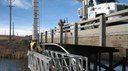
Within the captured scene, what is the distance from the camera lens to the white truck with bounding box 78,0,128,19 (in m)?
25.0

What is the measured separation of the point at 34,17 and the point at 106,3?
16017 millimetres

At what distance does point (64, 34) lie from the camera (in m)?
23.6

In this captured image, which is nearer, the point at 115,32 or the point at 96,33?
the point at 115,32

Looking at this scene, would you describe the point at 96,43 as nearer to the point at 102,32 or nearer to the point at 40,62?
the point at 102,32

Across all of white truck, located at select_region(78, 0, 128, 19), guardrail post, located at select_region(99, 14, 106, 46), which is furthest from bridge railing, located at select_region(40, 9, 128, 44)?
white truck, located at select_region(78, 0, 128, 19)

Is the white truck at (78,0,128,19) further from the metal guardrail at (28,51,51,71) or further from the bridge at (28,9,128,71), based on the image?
the metal guardrail at (28,51,51,71)

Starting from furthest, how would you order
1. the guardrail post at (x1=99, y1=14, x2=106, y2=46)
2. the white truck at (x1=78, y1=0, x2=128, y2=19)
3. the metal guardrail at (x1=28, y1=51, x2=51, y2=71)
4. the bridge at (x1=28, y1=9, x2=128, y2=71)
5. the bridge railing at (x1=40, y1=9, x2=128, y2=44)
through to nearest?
the white truck at (x1=78, y1=0, x2=128, y2=19) → the metal guardrail at (x1=28, y1=51, x2=51, y2=71) → the guardrail post at (x1=99, y1=14, x2=106, y2=46) → the bridge railing at (x1=40, y1=9, x2=128, y2=44) → the bridge at (x1=28, y1=9, x2=128, y2=71)

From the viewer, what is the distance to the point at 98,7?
→ 2612 cm

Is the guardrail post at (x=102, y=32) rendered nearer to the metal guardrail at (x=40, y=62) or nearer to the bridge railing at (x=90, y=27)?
the bridge railing at (x=90, y=27)

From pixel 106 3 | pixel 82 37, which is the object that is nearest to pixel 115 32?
pixel 82 37

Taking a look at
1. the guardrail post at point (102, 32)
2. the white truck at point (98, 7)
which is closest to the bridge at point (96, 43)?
the guardrail post at point (102, 32)

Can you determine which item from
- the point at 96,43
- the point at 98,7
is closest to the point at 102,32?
the point at 96,43

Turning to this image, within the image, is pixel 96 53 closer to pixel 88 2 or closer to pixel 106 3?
pixel 106 3

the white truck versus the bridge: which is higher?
the white truck
